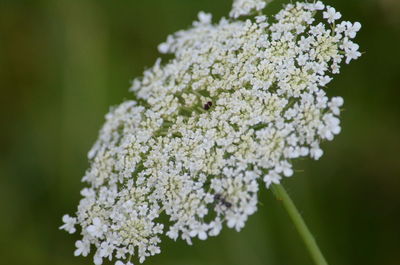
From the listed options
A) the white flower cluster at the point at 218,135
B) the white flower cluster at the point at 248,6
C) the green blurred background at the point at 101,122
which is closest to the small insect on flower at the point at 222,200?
the white flower cluster at the point at 218,135

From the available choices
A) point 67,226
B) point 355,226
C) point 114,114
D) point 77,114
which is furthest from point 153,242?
point 77,114

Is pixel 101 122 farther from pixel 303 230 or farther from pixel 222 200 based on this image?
pixel 303 230

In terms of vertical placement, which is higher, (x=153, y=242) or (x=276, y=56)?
(x=276, y=56)

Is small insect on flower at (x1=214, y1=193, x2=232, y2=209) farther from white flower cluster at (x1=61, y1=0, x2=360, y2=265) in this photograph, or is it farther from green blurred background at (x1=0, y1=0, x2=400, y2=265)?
green blurred background at (x1=0, y1=0, x2=400, y2=265)

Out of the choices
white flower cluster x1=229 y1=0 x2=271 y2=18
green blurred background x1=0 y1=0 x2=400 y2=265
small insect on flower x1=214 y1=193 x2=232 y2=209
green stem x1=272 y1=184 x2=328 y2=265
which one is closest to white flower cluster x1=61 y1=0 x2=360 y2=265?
small insect on flower x1=214 y1=193 x2=232 y2=209

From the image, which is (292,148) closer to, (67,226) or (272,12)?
(67,226)

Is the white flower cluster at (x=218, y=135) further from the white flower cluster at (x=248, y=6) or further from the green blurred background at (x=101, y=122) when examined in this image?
the green blurred background at (x=101, y=122)
